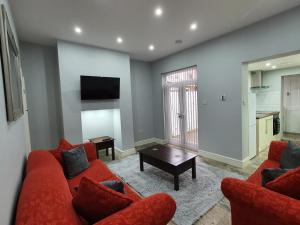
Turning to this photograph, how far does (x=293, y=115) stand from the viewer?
5.38 metres

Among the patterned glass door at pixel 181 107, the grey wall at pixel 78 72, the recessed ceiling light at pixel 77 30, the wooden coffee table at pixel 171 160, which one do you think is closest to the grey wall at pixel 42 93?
the grey wall at pixel 78 72

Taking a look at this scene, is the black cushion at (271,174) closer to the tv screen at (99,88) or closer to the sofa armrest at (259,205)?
the sofa armrest at (259,205)

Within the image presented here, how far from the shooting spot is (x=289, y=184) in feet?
3.85

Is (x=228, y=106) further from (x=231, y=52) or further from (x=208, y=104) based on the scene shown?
(x=231, y=52)

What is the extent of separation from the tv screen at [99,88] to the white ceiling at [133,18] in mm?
811

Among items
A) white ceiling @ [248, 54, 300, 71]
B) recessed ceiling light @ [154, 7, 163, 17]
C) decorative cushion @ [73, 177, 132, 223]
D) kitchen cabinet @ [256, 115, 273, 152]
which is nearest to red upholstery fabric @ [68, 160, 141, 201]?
decorative cushion @ [73, 177, 132, 223]

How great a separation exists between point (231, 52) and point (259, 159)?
2478mm

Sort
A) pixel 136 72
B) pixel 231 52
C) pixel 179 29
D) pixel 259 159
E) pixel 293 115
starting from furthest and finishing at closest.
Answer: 1. pixel 293 115
2. pixel 136 72
3. pixel 259 159
4. pixel 231 52
5. pixel 179 29

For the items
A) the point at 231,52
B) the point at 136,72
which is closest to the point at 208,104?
the point at 231,52

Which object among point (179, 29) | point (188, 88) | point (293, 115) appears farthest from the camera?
point (293, 115)

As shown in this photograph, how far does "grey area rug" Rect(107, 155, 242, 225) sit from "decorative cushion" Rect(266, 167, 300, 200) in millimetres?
1074

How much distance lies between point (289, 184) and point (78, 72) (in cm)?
379

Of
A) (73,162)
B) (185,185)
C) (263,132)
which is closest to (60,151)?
(73,162)

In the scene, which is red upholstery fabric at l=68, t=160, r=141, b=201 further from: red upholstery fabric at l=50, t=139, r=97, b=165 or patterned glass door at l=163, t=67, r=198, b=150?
patterned glass door at l=163, t=67, r=198, b=150
